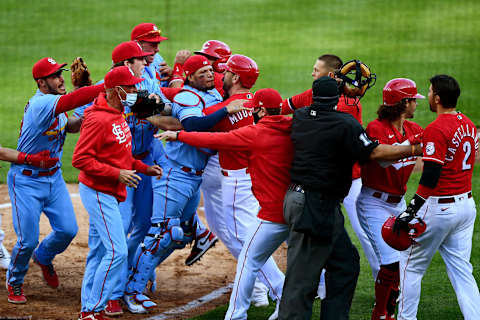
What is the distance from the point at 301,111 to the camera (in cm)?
443

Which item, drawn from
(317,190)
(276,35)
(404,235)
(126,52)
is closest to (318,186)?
(317,190)

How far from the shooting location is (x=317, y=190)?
432 cm

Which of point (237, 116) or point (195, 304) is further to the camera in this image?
point (195, 304)

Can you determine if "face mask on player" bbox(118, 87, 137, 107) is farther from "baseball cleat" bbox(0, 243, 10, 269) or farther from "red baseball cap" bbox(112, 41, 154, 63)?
"baseball cleat" bbox(0, 243, 10, 269)

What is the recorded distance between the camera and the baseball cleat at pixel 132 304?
216 inches

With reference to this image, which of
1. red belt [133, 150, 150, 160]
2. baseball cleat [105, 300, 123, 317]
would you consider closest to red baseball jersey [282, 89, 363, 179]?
red belt [133, 150, 150, 160]

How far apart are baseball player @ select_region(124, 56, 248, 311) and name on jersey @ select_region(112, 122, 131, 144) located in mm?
505

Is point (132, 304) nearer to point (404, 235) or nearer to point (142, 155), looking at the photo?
point (142, 155)

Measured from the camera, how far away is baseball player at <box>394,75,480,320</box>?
14.6 feet

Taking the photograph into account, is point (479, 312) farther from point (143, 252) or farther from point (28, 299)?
point (28, 299)

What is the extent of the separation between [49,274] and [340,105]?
2662 mm

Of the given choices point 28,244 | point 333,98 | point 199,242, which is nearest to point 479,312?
point 333,98

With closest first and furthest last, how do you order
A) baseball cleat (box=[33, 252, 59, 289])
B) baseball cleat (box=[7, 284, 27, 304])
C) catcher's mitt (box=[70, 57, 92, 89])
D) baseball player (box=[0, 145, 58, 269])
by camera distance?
1. baseball player (box=[0, 145, 58, 269])
2. baseball cleat (box=[7, 284, 27, 304])
3. catcher's mitt (box=[70, 57, 92, 89])
4. baseball cleat (box=[33, 252, 59, 289])

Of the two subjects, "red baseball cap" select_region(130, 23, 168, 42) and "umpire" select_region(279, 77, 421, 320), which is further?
"red baseball cap" select_region(130, 23, 168, 42)
